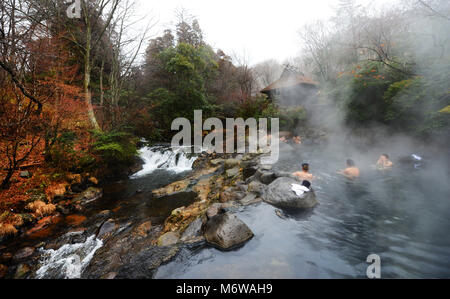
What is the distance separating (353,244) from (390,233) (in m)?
0.86

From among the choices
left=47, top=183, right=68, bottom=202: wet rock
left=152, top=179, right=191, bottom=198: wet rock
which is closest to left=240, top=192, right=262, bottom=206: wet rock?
left=152, top=179, right=191, bottom=198: wet rock

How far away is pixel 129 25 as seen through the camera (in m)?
10.7

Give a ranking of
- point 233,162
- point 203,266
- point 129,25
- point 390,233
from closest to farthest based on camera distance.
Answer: point 203,266
point 390,233
point 233,162
point 129,25

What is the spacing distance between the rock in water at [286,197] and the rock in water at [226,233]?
1.30 metres

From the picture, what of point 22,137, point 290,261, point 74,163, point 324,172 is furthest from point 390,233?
point 74,163

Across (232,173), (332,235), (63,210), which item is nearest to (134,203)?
(63,210)

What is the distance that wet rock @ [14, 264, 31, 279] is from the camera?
2912mm

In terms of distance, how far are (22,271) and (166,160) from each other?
24.5 feet

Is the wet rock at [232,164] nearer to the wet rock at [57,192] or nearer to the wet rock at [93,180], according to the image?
the wet rock at [93,180]

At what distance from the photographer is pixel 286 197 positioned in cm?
404

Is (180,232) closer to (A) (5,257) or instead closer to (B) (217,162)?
(A) (5,257)

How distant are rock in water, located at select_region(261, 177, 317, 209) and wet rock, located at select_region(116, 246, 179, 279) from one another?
245cm

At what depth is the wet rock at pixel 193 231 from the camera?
325 centimetres

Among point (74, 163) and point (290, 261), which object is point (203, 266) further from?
point (74, 163)
